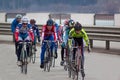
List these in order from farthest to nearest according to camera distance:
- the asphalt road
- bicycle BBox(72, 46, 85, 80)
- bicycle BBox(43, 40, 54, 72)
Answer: bicycle BBox(43, 40, 54, 72), the asphalt road, bicycle BBox(72, 46, 85, 80)

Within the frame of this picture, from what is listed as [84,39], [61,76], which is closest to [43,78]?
[61,76]

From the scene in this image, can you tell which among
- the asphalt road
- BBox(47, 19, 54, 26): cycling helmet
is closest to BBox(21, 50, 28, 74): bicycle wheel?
the asphalt road

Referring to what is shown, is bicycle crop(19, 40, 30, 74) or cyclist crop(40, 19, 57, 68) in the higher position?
cyclist crop(40, 19, 57, 68)

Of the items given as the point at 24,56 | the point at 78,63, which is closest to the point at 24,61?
the point at 24,56

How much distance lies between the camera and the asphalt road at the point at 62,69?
12.6 metres

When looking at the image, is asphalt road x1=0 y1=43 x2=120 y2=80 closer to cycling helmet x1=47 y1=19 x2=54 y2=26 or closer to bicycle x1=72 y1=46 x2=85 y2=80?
bicycle x1=72 y1=46 x2=85 y2=80

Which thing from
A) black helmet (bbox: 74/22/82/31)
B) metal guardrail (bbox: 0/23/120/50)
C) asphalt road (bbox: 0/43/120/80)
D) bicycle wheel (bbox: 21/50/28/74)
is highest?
black helmet (bbox: 74/22/82/31)

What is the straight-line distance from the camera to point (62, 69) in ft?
48.0

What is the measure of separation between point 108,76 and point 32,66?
3379 millimetres

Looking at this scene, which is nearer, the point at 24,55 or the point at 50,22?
the point at 50,22

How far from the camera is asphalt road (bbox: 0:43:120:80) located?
12641mm

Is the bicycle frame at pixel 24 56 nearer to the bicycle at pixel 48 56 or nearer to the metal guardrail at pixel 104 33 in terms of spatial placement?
the bicycle at pixel 48 56

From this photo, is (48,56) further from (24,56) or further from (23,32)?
(23,32)

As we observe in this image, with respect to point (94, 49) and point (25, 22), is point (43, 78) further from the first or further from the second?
point (94, 49)
